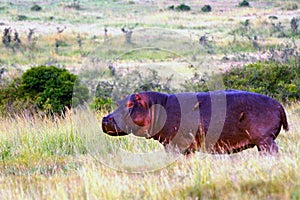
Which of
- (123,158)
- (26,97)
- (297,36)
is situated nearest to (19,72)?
(26,97)

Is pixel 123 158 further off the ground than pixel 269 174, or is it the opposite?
pixel 269 174

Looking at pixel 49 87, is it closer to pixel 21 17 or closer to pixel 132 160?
pixel 132 160

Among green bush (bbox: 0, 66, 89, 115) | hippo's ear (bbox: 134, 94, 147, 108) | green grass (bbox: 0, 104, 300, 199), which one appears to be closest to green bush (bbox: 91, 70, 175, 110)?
green grass (bbox: 0, 104, 300, 199)

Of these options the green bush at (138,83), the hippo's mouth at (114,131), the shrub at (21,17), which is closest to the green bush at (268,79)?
the green bush at (138,83)

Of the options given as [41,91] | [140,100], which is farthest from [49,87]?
[140,100]

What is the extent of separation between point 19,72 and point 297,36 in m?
15.1

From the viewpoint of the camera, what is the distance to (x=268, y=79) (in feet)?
55.1

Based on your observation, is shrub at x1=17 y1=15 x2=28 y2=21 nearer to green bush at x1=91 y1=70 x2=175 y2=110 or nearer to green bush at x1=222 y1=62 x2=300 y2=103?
green bush at x1=222 y1=62 x2=300 y2=103

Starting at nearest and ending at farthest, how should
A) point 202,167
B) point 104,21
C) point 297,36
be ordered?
1. point 202,167
2. point 297,36
3. point 104,21

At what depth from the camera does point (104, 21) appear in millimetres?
49750

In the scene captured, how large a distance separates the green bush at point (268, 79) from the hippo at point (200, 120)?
888cm

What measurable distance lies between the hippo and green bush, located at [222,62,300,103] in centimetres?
888

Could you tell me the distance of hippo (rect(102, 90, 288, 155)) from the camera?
6.71m

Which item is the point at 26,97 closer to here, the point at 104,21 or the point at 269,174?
the point at 269,174
